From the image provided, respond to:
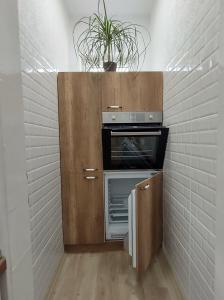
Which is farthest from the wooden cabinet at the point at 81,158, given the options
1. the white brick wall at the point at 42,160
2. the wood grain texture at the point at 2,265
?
the wood grain texture at the point at 2,265

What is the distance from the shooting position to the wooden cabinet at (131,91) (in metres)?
2.12

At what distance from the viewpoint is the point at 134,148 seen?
212 cm

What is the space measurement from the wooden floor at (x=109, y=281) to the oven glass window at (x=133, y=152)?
2.87ft

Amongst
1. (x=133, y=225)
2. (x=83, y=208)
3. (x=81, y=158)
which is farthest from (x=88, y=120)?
(x=133, y=225)

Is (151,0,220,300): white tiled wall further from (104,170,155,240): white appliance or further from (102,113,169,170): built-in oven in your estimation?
(104,170,155,240): white appliance

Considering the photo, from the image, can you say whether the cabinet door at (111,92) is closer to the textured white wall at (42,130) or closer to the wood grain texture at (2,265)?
the textured white wall at (42,130)

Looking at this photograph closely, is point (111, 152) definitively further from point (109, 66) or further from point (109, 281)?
point (109, 281)

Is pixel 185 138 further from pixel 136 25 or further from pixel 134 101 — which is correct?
pixel 136 25

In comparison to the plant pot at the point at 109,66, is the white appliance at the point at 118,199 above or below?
below

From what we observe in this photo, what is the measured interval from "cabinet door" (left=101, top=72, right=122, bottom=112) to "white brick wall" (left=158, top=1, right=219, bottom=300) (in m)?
0.47

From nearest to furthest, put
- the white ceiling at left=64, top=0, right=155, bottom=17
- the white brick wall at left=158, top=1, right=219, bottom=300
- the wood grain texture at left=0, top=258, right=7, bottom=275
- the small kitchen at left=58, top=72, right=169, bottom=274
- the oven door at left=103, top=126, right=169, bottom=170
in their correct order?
1. the wood grain texture at left=0, top=258, right=7, bottom=275
2. the white brick wall at left=158, top=1, right=219, bottom=300
3. the oven door at left=103, top=126, right=169, bottom=170
4. the small kitchen at left=58, top=72, right=169, bottom=274
5. the white ceiling at left=64, top=0, right=155, bottom=17

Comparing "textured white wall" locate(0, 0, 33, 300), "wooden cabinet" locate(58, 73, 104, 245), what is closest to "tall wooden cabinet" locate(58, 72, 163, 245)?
"wooden cabinet" locate(58, 73, 104, 245)

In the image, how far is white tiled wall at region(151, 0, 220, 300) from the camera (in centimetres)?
109

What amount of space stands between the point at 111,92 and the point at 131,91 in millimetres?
186
